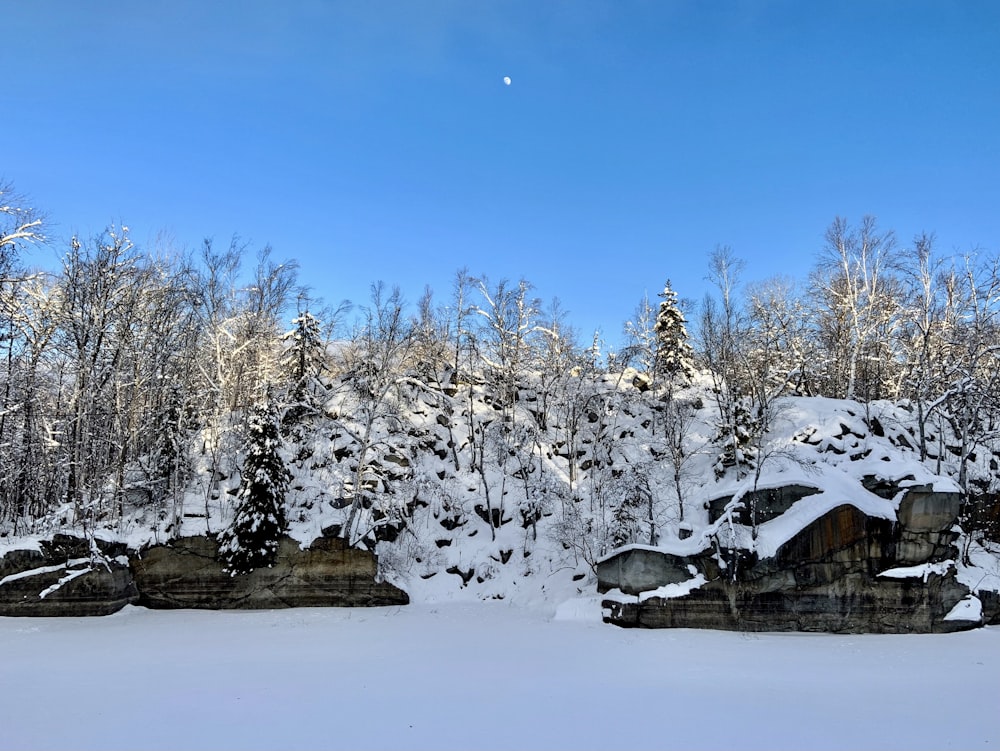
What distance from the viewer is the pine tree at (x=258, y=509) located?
17656mm

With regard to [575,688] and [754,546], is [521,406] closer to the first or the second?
[754,546]

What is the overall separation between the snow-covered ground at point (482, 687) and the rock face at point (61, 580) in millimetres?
1412

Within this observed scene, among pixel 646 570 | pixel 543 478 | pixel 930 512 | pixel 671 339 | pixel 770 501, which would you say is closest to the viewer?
pixel 930 512

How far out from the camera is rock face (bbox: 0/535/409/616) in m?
16.3

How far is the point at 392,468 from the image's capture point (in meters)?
23.4

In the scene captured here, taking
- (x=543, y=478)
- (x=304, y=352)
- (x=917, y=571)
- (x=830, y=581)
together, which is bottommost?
(x=830, y=581)

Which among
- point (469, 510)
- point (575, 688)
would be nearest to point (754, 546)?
point (575, 688)

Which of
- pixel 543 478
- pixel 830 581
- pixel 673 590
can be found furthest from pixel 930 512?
pixel 543 478

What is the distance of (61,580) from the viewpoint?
16.3 metres

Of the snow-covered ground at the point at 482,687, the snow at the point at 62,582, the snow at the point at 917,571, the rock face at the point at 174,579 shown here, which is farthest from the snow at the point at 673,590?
the snow at the point at 62,582

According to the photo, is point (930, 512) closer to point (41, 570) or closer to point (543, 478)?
point (543, 478)

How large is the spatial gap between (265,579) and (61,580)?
Result: 5.86m

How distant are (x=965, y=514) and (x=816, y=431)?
5939 millimetres

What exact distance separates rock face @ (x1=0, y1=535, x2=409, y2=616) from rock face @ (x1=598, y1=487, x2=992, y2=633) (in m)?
9.11
